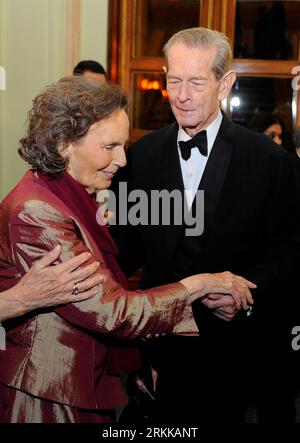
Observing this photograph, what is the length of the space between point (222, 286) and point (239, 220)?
0.31m

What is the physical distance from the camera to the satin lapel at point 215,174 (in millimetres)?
2094

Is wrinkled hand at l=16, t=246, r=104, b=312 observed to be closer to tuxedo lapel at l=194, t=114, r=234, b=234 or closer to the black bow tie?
tuxedo lapel at l=194, t=114, r=234, b=234

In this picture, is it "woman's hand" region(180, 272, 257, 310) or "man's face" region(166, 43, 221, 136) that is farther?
"man's face" region(166, 43, 221, 136)

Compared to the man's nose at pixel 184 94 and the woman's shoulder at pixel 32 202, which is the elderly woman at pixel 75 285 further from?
the man's nose at pixel 184 94

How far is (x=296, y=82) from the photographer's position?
428 cm

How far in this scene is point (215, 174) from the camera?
6.94 ft

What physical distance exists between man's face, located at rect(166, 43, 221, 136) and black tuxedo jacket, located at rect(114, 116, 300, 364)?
12 centimetres

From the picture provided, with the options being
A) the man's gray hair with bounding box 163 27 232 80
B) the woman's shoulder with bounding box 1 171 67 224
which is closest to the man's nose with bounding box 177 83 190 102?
the man's gray hair with bounding box 163 27 232 80

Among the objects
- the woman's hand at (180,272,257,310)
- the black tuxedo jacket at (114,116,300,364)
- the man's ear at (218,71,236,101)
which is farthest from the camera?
the man's ear at (218,71,236,101)

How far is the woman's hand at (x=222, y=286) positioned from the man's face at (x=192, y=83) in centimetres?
59

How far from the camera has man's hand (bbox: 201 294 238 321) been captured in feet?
6.38

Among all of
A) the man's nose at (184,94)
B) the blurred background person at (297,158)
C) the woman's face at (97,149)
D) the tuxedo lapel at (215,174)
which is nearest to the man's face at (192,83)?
the man's nose at (184,94)

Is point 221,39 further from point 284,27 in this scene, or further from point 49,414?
point 284,27

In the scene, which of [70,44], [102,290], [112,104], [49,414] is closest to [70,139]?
[112,104]
